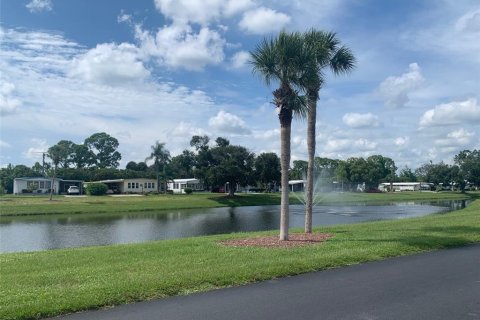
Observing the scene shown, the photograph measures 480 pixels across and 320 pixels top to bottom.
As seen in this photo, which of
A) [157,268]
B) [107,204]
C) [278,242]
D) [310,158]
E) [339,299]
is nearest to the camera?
[339,299]

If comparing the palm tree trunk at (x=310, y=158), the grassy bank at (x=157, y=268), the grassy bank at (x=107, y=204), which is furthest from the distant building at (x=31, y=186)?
the grassy bank at (x=157, y=268)

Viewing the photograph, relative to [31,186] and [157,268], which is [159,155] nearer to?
[31,186]

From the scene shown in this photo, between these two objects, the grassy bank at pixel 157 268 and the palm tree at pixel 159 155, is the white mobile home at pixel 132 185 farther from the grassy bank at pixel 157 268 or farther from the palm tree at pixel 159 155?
the grassy bank at pixel 157 268

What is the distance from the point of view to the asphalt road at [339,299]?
691 cm

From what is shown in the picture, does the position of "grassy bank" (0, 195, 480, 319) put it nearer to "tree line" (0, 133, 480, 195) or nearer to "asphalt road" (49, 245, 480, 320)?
"asphalt road" (49, 245, 480, 320)

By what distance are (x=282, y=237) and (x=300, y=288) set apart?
6538 mm

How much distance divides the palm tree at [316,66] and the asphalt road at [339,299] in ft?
25.2

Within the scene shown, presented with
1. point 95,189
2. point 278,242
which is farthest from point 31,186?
point 278,242

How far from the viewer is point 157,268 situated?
10203mm

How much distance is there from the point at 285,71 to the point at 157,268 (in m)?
8.25

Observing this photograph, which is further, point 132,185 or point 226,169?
point 132,185

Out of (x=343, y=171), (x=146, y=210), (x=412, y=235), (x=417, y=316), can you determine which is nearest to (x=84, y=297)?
(x=417, y=316)

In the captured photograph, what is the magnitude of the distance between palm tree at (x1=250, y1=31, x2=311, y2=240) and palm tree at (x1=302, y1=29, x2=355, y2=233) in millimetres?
685

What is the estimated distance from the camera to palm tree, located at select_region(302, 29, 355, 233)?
661 inches
